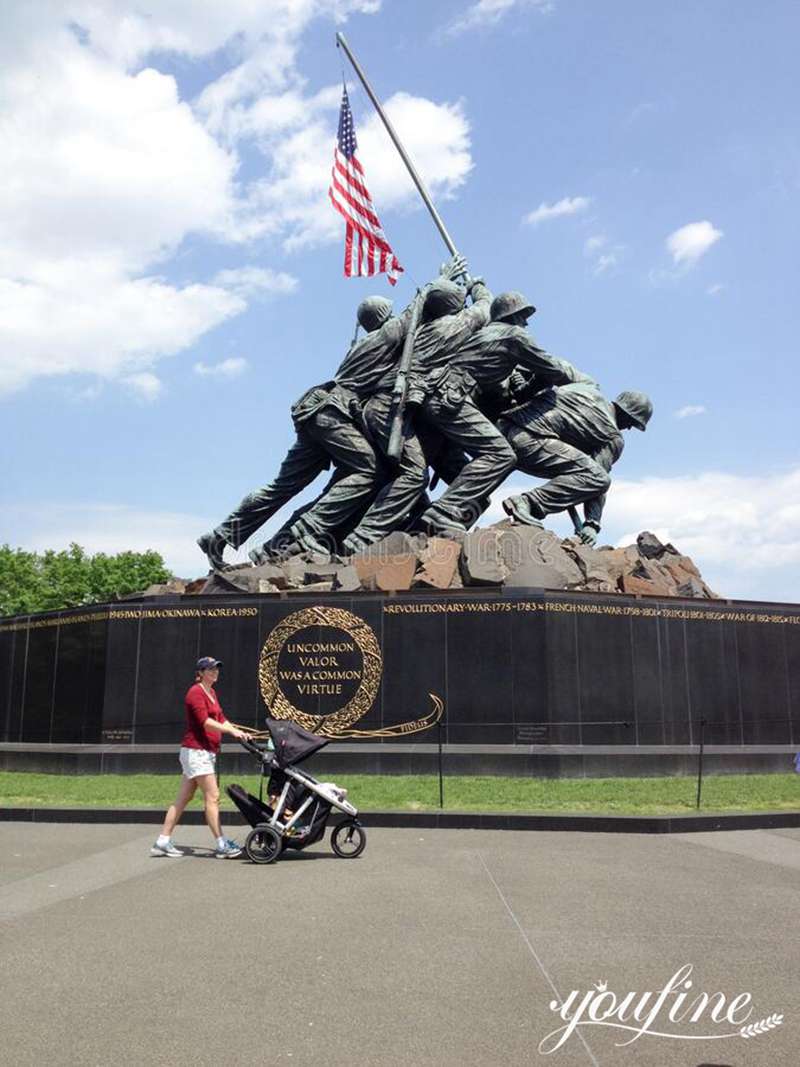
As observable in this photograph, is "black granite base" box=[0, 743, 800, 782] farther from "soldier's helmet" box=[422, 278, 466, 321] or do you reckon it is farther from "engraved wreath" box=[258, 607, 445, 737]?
"soldier's helmet" box=[422, 278, 466, 321]

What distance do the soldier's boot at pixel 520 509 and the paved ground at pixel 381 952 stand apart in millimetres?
10673

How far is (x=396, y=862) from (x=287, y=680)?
7930 millimetres

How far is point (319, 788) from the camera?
8.21 meters

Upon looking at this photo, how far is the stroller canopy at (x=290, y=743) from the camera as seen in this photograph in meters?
8.27

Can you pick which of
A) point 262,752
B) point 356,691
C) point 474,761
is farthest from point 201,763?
point 356,691

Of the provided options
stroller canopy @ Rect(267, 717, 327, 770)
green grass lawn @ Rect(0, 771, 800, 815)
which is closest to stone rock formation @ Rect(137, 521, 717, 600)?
green grass lawn @ Rect(0, 771, 800, 815)

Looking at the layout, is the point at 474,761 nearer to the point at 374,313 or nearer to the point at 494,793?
the point at 494,793

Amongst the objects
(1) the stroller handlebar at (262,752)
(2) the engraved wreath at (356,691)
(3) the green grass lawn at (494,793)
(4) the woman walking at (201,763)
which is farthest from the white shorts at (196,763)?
(2) the engraved wreath at (356,691)

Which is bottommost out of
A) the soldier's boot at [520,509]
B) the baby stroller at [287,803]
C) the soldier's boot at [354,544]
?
the baby stroller at [287,803]

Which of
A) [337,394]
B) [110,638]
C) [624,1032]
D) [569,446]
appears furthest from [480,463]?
[624,1032]

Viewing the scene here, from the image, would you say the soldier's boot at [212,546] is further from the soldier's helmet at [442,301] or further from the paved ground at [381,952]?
the paved ground at [381,952]

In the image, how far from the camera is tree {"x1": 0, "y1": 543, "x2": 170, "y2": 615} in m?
56.0

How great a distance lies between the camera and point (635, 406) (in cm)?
2122

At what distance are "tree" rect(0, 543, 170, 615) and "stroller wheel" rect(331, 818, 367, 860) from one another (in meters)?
49.4
